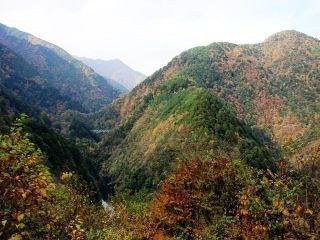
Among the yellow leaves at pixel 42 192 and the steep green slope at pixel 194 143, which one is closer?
the yellow leaves at pixel 42 192

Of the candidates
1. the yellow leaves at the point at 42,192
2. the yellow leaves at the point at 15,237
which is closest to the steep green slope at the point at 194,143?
the yellow leaves at the point at 42,192

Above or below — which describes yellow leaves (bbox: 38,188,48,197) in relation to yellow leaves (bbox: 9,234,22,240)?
above

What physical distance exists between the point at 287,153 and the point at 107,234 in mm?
18031

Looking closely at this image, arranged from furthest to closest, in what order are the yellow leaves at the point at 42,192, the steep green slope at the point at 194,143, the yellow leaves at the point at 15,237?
the steep green slope at the point at 194,143 < the yellow leaves at the point at 42,192 < the yellow leaves at the point at 15,237

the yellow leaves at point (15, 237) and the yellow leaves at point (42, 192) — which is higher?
the yellow leaves at point (42, 192)

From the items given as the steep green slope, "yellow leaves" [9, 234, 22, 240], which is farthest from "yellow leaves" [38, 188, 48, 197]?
the steep green slope

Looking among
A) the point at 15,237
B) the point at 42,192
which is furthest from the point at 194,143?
the point at 15,237

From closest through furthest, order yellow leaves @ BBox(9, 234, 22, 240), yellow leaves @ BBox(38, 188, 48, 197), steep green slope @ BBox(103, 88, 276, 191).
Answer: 1. yellow leaves @ BBox(9, 234, 22, 240)
2. yellow leaves @ BBox(38, 188, 48, 197)
3. steep green slope @ BBox(103, 88, 276, 191)

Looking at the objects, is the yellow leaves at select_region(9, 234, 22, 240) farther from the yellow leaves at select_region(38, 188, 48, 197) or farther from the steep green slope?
the steep green slope

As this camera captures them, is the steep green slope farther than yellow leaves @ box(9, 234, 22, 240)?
Yes

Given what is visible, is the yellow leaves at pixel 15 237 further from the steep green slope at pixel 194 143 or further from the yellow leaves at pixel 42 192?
the steep green slope at pixel 194 143

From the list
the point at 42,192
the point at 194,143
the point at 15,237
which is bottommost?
the point at 194,143

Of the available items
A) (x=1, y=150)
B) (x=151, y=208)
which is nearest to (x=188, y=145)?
(x=151, y=208)

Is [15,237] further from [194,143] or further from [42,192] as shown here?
[194,143]
